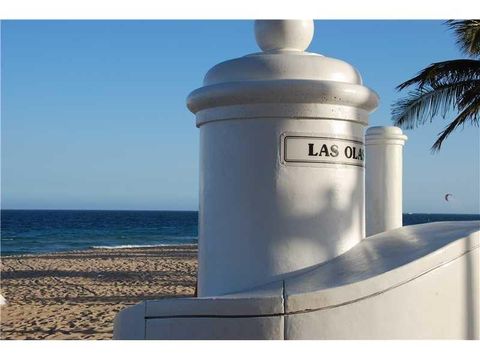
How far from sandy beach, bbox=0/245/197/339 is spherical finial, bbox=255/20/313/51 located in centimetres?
799

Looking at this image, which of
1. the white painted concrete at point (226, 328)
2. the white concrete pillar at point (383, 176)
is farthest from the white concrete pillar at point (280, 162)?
the white concrete pillar at point (383, 176)

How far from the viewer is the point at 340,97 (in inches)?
116

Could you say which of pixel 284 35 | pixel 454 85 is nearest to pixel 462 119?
pixel 454 85

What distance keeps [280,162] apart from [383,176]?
2123 mm

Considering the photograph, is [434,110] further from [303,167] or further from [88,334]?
[303,167]

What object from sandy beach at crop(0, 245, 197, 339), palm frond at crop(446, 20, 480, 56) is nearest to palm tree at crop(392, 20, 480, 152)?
palm frond at crop(446, 20, 480, 56)

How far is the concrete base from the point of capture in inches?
96.0

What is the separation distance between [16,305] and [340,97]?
13.2 metres

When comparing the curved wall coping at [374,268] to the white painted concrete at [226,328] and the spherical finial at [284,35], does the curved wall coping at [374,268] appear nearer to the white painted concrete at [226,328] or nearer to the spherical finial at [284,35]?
the white painted concrete at [226,328]

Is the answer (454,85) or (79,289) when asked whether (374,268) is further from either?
(79,289)

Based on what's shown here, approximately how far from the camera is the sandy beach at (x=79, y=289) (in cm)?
1131

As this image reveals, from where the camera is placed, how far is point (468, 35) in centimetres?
1012

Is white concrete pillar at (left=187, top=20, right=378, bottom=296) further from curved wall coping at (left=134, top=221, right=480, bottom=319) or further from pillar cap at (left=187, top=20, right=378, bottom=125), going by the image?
curved wall coping at (left=134, top=221, right=480, bottom=319)

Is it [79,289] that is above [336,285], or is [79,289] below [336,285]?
below
